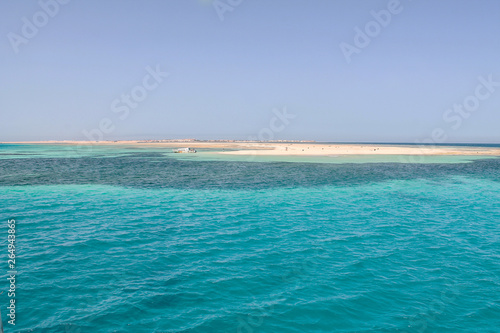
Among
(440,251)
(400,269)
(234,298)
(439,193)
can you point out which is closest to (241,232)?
(234,298)

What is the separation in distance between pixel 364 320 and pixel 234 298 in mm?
4541

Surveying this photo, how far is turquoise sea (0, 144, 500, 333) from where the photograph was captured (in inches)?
398

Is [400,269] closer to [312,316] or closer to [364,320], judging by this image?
[364,320]

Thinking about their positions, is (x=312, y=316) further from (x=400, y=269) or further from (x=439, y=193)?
(x=439, y=193)

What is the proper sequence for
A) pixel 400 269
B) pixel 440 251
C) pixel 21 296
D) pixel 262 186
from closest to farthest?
pixel 21 296 → pixel 400 269 → pixel 440 251 → pixel 262 186

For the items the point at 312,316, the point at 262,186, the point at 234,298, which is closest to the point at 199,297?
the point at 234,298

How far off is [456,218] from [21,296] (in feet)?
87.1

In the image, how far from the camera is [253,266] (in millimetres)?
13906

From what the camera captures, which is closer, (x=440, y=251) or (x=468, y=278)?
(x=468, y=278)

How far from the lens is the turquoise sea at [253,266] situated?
1010 cm

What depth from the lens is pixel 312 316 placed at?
33.9 feet

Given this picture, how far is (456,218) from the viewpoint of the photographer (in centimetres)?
2278

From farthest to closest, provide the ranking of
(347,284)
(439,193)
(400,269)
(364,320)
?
(439,193) < (400,269) < (347,284) < (364,320)

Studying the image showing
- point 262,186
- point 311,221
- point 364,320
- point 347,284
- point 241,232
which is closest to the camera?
point 364,320
